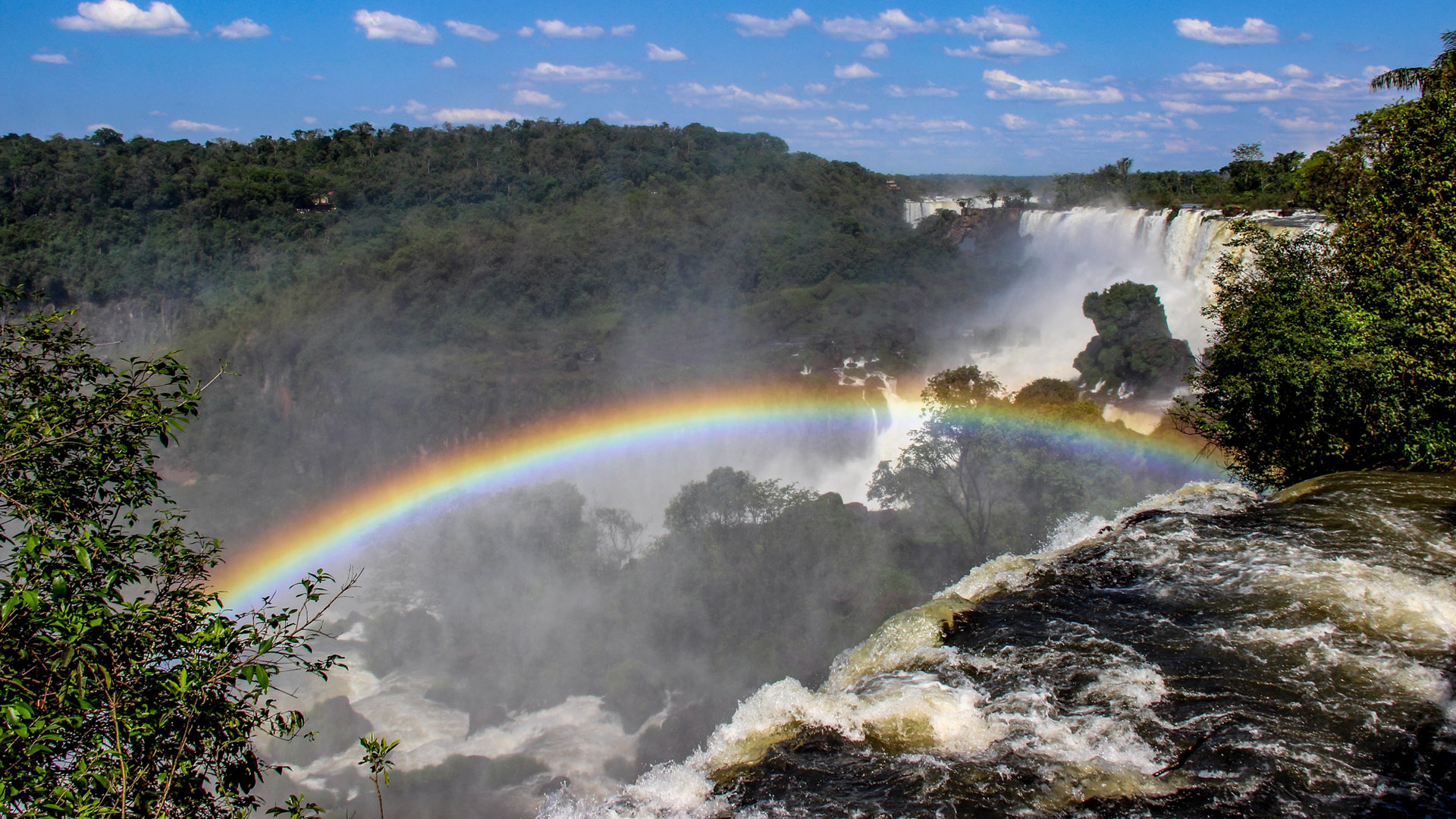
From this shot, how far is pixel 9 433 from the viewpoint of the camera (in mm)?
4852

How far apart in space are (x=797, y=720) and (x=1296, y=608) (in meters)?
6.60

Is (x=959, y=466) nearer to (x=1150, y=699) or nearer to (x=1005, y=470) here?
(x=1005, y=470)

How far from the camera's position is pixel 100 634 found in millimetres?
4660

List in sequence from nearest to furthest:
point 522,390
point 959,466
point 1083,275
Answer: point 959,466 → point 1083,275 → point 522,390

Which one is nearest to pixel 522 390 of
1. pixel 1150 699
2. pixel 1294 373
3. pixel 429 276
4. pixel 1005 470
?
pixel 429 276

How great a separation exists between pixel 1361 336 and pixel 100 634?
17.3 meters

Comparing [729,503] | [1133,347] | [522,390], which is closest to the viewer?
[729,503]

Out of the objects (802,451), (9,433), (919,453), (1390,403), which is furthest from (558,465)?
(9,433)

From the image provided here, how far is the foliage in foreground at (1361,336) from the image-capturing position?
45.2 feet

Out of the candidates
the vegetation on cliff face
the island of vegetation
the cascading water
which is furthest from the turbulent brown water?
the vegetation on cliff face

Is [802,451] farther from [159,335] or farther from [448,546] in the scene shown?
[159,335]

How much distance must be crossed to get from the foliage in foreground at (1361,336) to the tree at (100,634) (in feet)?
51.5

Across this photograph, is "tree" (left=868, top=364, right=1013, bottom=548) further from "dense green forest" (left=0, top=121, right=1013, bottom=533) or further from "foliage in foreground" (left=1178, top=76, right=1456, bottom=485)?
"dense green forest" (left=0, top=121, right=1013, bottom=533)

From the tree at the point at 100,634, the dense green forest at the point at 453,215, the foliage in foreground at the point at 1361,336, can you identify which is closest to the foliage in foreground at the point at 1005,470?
the foliage in foreground at the point at 1361,336
